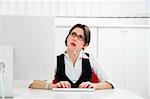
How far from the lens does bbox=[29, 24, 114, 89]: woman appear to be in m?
3.59

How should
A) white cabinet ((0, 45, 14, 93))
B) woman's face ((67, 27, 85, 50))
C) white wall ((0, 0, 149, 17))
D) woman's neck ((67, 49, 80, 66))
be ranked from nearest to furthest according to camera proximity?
white cabinet ((0, 45, 14, 93)) → woman's neck ((67, 49, 80, 66)) → woman's face ((67, 27, 85, 50)) → white wall ((0, 0, 149, 17))

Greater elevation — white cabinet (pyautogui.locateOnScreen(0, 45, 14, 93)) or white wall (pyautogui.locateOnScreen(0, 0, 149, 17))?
white wall (pyautogui.locateOnScreen(0, 0, 149, 17))

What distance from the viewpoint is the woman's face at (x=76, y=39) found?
3.86 metres

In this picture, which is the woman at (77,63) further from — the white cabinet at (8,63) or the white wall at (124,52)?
the white cabinet at (8,63)

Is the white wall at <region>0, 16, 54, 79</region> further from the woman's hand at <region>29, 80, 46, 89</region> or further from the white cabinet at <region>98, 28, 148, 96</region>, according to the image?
the white cabinet at <region>98, 28, 148, 96</region>

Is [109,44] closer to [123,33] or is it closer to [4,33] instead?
[123,33]

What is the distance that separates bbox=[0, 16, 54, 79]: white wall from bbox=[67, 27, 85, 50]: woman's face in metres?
1.93

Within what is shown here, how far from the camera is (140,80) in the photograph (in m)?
3.91

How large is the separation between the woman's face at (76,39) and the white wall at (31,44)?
6.33 ft

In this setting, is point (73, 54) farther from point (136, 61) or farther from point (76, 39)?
point (136, 61)

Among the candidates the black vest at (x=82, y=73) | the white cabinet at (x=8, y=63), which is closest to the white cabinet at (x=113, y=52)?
the black vest at (x=82, y=73)

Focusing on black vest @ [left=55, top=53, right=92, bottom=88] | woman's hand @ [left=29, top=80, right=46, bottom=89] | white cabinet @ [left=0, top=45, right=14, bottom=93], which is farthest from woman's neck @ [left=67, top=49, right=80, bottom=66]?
white cabinet @ [left=0, top=45, right=14, bottom=93]

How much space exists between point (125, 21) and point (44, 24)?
7.98 feet

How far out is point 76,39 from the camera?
3869 millimetres
